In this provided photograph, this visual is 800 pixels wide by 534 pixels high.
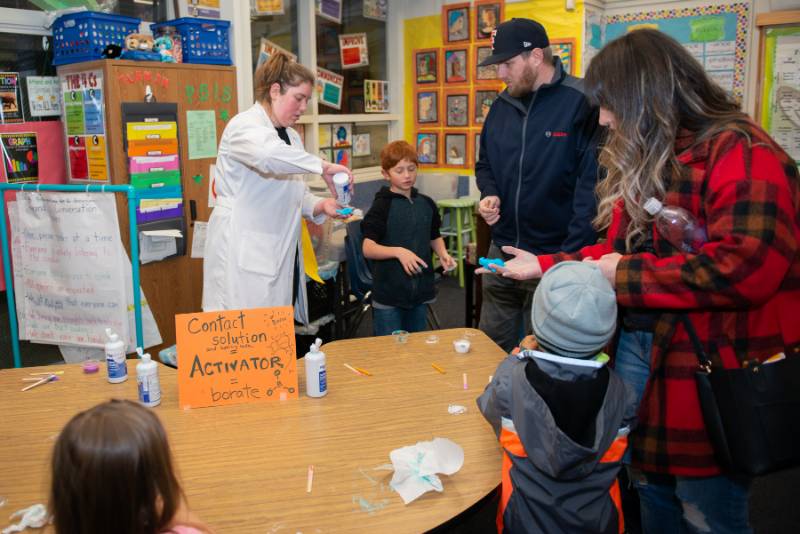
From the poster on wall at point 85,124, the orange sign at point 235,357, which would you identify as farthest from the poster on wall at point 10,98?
the orange sign at point 235,357

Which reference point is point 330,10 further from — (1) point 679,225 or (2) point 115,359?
(1) point 679,225

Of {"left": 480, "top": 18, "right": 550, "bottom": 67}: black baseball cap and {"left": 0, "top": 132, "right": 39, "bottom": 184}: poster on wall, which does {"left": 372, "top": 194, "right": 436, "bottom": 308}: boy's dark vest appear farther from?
{"left": 0, "top": 132, "right": 39, "bottom": 184}: poster on wall

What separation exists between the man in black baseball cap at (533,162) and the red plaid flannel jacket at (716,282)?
0.88 m

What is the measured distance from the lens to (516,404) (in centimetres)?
125

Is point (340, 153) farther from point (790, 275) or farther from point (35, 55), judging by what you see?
point (790, 275)

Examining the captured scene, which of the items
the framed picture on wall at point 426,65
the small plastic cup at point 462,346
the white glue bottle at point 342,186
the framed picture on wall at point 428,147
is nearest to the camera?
the small plastic cup at point 462,346

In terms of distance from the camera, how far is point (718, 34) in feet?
14.5

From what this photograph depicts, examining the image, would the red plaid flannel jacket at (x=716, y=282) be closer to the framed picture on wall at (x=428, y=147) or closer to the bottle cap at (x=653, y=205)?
the bottle cap at (x=653, y=205)

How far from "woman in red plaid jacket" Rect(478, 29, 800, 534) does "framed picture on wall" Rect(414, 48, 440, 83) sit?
4.20 metres

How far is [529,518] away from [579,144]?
148 centimetres

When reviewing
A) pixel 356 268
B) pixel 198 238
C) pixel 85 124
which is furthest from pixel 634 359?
pixel 85 124

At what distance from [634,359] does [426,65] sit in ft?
14.7

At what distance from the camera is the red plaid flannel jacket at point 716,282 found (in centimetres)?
122

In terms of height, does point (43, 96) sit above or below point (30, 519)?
above
